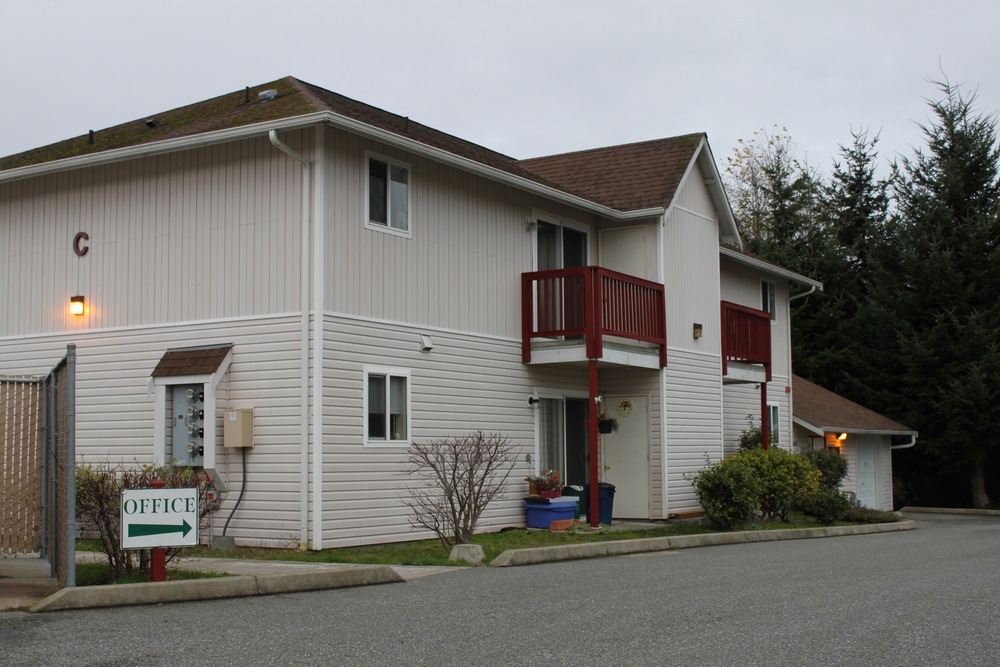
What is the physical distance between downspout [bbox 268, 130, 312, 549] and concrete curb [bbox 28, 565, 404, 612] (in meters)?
3.35

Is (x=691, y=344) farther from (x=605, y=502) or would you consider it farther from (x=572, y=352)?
(x=605, y=502)

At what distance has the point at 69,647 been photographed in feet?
24.1

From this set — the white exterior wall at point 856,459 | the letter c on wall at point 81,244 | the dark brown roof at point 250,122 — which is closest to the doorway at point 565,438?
the dark brown roof at point 250,122

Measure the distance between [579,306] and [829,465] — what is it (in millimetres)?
10253

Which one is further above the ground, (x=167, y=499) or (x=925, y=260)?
(x=925, y=260)

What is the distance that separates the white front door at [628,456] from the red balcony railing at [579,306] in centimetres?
187

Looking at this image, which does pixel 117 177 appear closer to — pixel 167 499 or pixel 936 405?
pixel 167 499

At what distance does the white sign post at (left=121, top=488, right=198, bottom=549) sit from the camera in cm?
966

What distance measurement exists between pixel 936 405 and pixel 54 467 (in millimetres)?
27123

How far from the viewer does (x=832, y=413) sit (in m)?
30.2

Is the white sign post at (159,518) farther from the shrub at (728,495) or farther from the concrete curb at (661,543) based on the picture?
the shrub at (728,495)

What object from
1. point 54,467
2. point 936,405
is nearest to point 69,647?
point 54,467

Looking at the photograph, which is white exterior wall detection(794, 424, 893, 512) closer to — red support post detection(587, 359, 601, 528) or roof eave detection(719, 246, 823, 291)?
roof eave detection(719, 246, 823, 291)

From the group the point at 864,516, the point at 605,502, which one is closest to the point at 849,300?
the point at 864,516
